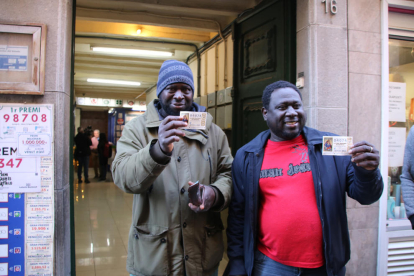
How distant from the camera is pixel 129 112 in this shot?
17.1 meters

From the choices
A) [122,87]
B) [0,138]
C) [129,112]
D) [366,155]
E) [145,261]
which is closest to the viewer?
[366,155]

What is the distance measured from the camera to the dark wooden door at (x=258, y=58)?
3.25 metres

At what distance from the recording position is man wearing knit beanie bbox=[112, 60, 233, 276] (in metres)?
1.71

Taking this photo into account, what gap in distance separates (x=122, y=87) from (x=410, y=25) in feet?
39.4

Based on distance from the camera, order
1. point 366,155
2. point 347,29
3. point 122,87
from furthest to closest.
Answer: point 122,87, point 347,29, point 366,155

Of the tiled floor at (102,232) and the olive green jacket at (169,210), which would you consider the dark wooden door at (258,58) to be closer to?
the olive green jacket at (169,210)

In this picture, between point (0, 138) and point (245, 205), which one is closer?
point (245, 205)

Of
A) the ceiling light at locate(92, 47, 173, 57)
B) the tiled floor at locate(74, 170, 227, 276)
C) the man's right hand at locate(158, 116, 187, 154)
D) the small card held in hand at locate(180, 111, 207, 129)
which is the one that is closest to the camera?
the man's right hand at locate(158, 116, 187, 154)

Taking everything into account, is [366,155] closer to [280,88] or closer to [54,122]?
[280,88]

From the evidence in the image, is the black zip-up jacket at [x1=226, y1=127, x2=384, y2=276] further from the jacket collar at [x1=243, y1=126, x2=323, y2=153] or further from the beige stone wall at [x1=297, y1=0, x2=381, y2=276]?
the beige stone wall at [x1=297, y1=0, x2=381, y2=276]

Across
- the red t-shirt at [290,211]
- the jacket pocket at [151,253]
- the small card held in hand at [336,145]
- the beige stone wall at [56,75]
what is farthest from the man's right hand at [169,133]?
the beige stone wall at [56,75]

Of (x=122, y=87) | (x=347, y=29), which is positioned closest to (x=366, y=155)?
(x=347, y=29)

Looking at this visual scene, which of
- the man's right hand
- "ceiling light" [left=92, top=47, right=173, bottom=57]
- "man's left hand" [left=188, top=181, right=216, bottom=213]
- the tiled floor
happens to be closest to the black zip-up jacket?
"man's left hand" [left=188, top=181, right=216, bottom=213]

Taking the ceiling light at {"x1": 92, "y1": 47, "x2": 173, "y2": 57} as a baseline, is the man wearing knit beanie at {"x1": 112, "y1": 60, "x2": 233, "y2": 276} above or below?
below
